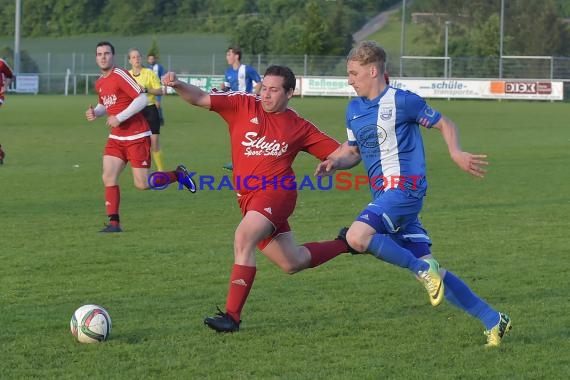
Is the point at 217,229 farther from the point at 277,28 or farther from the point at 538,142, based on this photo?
the point at 277,28

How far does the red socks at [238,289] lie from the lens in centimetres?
607

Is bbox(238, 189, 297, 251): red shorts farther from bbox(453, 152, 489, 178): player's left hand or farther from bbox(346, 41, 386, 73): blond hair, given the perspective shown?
bbox(453, 152, 489, 178): player's left hand

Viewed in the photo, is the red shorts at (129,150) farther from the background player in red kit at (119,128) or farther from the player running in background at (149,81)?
the player running in background at (149,81)

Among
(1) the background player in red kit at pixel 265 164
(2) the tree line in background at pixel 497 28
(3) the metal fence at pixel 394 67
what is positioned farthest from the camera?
(2) the tree line in background at pixel 497 28

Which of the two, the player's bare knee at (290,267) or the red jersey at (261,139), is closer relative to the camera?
the red jersey at (261,139)

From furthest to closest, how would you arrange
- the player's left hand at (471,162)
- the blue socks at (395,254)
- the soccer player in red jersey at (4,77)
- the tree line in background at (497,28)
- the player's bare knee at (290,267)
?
1. the tree line in background at (497,28)
2. the soccer player in red jersey at (4,77)
3. the player's bare knee at (290,267)
4. the blue socks at (395,254)
5. the player's left hand at (471,162)

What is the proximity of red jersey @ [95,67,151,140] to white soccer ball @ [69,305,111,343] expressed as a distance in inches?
198

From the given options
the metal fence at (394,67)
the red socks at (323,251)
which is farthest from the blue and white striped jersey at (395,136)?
→ the metal fence at (394,67)

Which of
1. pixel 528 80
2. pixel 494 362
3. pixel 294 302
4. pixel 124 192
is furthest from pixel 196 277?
pixel 528 80

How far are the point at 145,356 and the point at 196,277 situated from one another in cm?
241

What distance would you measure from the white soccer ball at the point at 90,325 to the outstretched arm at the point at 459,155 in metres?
2.19

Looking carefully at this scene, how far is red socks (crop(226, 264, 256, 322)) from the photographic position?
6066mm

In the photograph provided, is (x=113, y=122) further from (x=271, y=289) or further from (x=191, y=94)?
(x=191, y=94)

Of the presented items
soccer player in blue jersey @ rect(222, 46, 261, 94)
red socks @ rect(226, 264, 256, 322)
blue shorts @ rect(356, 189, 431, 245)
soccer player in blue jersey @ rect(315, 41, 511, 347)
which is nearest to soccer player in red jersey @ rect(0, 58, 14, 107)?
soccer player in blue jersey @ rect(222, 46, 261, 94)
